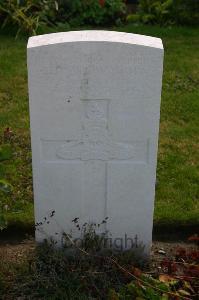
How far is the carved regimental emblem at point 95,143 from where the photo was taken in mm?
3006

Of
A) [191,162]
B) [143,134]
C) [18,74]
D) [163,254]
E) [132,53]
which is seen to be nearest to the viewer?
[132,53]

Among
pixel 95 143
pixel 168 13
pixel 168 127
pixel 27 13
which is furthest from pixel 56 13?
pixel 95 143

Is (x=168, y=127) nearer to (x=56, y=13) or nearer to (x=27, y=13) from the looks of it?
(x=27, y=13)

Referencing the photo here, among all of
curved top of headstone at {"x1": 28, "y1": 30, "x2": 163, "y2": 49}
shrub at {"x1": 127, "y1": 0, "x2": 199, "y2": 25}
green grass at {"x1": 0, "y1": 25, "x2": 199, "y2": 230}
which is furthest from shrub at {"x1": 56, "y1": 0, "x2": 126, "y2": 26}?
curved top of headstone at {"x1": 28, "y1": 30, "x2": 163, "y2": 49}

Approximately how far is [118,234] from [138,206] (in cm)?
23

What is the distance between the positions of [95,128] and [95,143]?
0.09 m

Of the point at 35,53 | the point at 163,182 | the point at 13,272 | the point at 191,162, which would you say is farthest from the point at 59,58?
the point at 191,162

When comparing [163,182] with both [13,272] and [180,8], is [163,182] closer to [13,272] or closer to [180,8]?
[13,272]

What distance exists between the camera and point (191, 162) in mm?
4605

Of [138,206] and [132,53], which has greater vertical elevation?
[132,53]

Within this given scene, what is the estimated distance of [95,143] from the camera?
3.10 metres

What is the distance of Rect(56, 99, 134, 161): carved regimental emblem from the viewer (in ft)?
9.86

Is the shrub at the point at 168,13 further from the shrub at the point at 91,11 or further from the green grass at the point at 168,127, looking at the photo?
the green grass at the point at 168,127

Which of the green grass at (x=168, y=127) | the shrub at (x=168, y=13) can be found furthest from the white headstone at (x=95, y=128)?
the shrub at (x=168, y=13)
